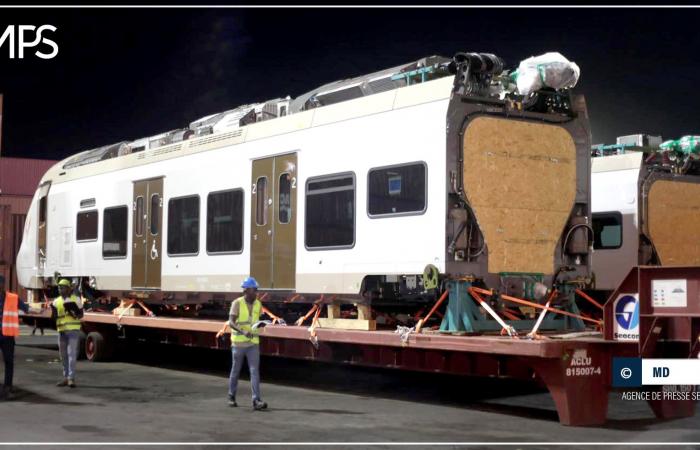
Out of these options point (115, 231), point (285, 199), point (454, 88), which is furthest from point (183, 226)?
point (454, 88)

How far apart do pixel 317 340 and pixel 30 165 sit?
4047 centimetres

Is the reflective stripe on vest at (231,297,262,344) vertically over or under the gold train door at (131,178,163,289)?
under

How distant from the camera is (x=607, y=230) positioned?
15.6 m

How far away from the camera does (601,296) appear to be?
1588cm

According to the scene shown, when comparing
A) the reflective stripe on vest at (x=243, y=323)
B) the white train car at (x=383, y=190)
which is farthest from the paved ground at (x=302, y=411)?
the white train car at (x=383, y=190)

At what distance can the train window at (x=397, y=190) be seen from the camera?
39.4ft

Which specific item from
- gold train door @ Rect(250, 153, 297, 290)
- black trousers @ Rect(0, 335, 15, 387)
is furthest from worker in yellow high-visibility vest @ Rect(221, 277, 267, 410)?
black trousers @ Rect(0, 335, 15, 387)

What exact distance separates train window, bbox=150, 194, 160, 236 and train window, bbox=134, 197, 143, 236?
363 millimetres

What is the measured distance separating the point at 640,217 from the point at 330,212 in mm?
Result: 5302

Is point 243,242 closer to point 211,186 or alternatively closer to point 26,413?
point 211,186

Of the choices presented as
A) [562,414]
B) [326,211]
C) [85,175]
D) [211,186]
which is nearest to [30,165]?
[85,175]

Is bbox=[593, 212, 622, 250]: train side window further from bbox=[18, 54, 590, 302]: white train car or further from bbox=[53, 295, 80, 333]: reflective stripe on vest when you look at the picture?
bbox=[53, 295, 80, 333]: reflective stripe on vest

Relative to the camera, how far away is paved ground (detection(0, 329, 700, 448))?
33.4 feet

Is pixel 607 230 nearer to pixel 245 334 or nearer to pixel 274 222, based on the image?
pixel 274 222
